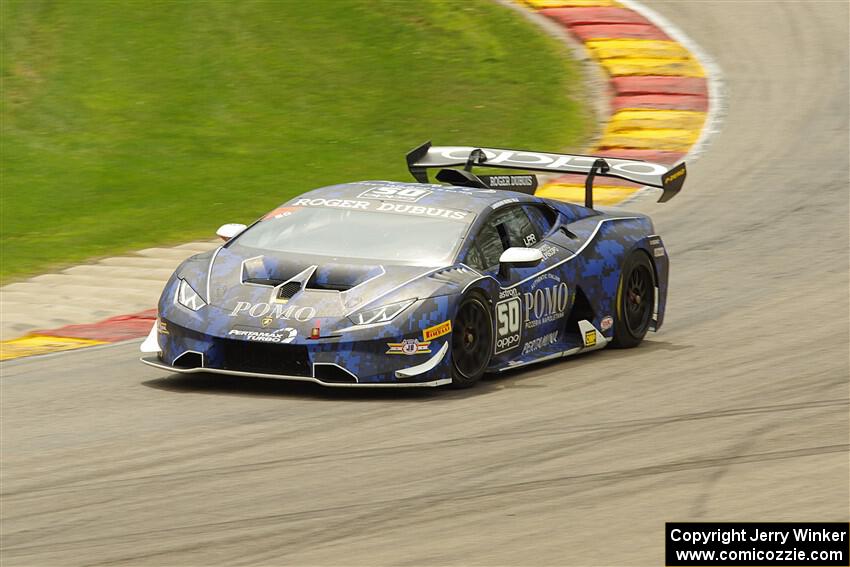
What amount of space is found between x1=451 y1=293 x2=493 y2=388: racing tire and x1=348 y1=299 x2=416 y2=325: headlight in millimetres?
344

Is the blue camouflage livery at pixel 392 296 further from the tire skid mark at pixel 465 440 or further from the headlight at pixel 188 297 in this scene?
the tire skid mark at pixel 465 440

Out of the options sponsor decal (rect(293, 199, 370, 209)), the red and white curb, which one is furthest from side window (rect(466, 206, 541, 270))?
the red and white curb

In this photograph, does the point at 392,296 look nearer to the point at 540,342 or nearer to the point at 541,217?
the point at 540,342

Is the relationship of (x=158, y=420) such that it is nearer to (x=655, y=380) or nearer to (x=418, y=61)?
(x=655, y=380)

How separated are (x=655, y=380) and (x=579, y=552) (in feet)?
12.3

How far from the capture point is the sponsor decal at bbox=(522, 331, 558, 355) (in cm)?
977

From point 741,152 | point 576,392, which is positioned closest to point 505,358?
point 576,392

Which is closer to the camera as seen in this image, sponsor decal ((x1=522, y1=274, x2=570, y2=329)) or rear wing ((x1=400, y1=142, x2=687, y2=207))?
sponsor decal ((x1=522, y1=274, x2=570, y2=329))

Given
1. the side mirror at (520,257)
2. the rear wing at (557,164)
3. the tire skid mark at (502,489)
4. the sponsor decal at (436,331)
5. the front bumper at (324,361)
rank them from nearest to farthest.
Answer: the tire skid mark at (502,489)
the front bumper at (324,361)
the sponsor decal at (436,331)
the side mirror at (520,257)
the rear wing at (557,164)

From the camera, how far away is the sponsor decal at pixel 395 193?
1009cm

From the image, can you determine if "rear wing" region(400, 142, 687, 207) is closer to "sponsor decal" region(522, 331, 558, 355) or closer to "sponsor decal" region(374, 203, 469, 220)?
"sponsor decal" region(374, 203, 469, 220)

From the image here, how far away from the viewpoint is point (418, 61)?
21.8 m
